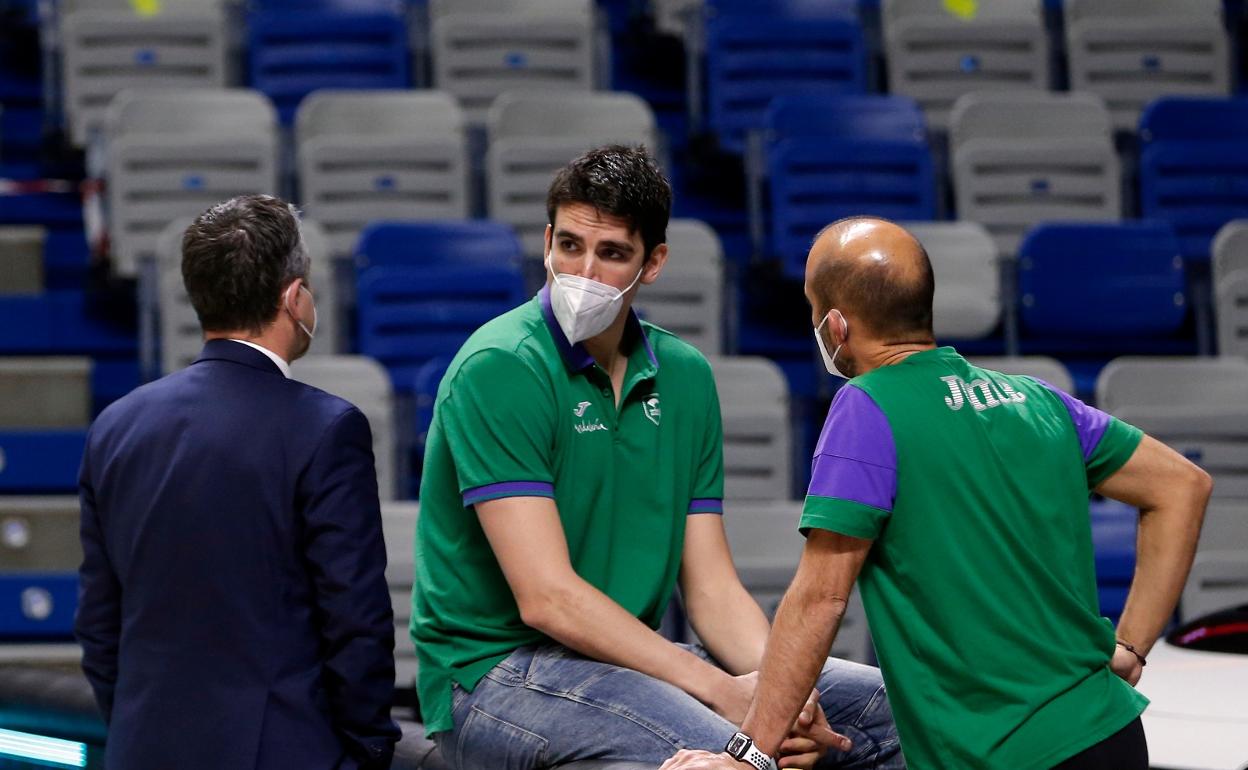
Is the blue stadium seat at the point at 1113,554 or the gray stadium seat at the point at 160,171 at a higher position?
the gray stadium seat at the point at 160,171

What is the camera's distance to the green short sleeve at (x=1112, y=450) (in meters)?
2.29

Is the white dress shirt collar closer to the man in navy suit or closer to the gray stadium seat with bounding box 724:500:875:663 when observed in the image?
the man in navy suit

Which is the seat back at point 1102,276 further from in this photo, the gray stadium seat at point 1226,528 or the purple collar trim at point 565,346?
the purple collar trim at point 565,346

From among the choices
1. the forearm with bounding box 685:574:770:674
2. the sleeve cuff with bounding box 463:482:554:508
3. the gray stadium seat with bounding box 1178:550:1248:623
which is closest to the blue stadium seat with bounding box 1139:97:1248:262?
the gray stadium seat with bounding box 1178:550:1248:623

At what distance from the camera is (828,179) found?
6270mm

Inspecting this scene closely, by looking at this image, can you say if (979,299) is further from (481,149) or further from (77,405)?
(77,405)

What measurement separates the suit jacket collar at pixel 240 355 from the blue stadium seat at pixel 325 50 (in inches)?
186

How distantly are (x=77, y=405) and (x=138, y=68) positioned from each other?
1.82m

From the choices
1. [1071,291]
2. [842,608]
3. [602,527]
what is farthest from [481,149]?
[842,608]

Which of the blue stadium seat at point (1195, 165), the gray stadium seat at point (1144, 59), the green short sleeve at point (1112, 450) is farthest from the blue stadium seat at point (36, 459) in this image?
the gray stadium seat at point (1144, 59)

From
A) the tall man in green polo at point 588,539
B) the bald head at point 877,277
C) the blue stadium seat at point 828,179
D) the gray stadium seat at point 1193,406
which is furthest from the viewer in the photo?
the blue stadium seat at point 828,179

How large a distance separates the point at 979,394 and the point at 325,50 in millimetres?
5315

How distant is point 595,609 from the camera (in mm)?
2430

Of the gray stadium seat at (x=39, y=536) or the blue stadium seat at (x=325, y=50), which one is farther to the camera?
the blue stadium seat at (x=325, y=50)
